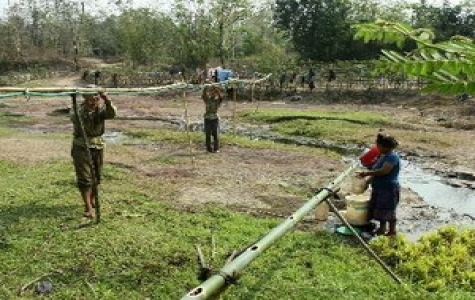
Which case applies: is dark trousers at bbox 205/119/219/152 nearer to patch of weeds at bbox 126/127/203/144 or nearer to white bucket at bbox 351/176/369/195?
patch of weeds at bbox 126/127/203/144

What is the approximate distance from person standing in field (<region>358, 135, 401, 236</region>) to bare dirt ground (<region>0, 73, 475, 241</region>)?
112 cm

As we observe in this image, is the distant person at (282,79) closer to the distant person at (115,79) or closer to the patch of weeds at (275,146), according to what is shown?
the distant person at (115,79)

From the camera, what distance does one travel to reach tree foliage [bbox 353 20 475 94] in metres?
1.07

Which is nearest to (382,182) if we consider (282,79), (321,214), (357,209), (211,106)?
(357,209)

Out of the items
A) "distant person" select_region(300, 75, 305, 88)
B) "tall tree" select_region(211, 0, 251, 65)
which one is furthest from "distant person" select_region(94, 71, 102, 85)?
"distant person" select_region(300, 75, 305, 88)

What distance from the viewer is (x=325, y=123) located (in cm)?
1877

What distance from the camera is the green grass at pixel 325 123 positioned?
56.3 ft

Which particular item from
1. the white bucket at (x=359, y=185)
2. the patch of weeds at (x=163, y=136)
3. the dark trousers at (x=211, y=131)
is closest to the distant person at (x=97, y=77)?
the patch of weeds at (x=163, y=136)

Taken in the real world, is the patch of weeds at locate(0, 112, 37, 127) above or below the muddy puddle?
above

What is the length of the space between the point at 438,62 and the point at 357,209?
636cm

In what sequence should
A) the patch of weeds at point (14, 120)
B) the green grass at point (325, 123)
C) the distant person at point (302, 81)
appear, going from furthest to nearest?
the distant person at point (302, 81)
the patch of weeds at point (14, 120)
the green grass at point (325, 123)

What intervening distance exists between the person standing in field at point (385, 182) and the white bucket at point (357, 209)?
87mm

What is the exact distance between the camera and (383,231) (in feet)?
23.5

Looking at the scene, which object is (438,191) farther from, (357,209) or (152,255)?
(152,255)
